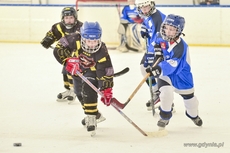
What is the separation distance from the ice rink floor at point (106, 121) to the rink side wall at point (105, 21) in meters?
1.84

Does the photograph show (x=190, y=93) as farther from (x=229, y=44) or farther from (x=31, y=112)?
(x=229, y=44)

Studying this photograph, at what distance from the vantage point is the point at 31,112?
507cm

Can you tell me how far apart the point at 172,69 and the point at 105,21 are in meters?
5.70

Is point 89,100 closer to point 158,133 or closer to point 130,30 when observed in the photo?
point 158,133

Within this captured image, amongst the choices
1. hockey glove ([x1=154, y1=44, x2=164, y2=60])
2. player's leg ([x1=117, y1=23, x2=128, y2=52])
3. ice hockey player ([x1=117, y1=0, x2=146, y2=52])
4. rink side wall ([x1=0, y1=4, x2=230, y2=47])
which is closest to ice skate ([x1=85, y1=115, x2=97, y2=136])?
hockey glove ([x1=154, y1=44, x2=164, y2=60])

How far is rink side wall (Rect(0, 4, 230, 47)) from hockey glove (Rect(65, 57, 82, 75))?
213 inches

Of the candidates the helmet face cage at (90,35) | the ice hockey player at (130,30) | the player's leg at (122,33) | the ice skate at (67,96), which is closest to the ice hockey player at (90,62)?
the helmet face cage at (90,35)

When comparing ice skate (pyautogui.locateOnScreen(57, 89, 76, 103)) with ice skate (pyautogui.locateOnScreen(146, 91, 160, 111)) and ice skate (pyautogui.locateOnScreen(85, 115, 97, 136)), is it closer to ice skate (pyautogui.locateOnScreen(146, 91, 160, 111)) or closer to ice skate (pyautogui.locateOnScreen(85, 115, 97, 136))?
ice skate (pyautogui.locateOnScreen(146, 91, 160, 111))

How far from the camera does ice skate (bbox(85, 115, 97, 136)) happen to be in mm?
4199

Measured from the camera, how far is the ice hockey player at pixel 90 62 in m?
4.14

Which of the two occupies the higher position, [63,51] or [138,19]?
[63,51]

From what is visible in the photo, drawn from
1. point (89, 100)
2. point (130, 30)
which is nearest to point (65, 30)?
point (89, 100)

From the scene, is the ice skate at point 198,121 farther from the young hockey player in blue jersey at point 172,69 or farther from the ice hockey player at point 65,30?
the ice hockey player at point 65,30

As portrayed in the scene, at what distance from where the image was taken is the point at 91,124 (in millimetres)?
4211
